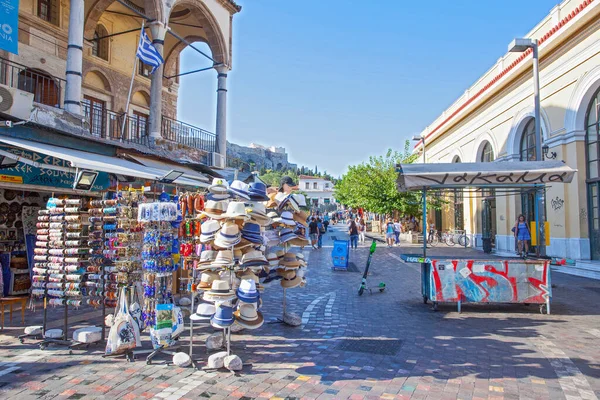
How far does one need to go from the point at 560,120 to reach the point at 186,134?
13.6 m

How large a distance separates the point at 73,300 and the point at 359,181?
83.2 feet

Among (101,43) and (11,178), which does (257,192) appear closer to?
(11,178)

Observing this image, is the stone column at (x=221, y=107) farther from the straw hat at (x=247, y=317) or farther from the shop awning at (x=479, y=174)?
the straw hat at (x=247, y=317)

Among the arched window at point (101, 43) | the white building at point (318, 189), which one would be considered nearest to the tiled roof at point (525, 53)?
the arched window at point (101, 43)

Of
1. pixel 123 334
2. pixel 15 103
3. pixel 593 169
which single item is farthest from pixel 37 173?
pixel 593 169

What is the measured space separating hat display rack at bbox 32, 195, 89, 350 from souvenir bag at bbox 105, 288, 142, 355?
2.67ft

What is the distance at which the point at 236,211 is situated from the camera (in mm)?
5219

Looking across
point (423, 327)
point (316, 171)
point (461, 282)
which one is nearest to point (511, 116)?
point (461, 282)

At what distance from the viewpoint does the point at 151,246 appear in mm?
5516

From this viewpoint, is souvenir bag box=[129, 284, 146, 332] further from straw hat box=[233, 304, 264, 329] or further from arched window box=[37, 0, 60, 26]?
arched window box=[37, 0, 60, 26]

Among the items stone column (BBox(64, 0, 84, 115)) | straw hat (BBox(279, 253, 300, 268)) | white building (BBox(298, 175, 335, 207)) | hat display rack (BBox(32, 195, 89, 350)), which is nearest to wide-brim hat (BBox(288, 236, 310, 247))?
straw hat (BBox(279, 253, 300, 268))

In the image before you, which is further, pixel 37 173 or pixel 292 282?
pixel 37 173

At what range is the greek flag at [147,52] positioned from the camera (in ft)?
37.7

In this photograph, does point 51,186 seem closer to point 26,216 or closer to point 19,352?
point 26,216
